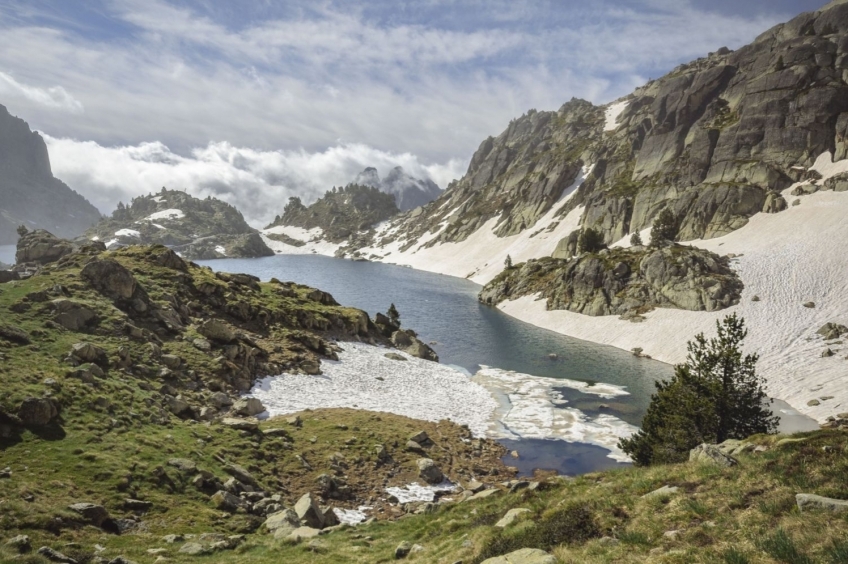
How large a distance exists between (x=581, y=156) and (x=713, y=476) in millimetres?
201596

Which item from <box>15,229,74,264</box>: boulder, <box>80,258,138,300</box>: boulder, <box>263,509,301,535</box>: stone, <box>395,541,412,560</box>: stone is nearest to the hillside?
<box>395,541,412,560</box>: stone

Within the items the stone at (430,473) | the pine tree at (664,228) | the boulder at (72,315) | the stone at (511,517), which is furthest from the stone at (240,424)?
the pine tree at (664,228)

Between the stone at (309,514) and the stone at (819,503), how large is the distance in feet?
60.3

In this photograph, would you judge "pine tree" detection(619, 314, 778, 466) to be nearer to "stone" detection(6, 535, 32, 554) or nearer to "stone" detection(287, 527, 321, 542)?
"stone" detection(287, 527, 321, 542)

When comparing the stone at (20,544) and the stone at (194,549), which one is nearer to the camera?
the stone at (20,544)

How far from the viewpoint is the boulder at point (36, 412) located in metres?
21.3

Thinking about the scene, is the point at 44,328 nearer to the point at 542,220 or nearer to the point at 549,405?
the point at 549,405

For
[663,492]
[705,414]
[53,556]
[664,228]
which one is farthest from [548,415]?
[664,228]

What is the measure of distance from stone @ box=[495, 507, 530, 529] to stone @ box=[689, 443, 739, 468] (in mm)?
6503

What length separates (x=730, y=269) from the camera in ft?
269

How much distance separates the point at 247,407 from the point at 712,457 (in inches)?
1188

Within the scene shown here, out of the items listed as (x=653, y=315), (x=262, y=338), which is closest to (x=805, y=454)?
(x=262, y=338)

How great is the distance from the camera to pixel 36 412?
71.0ft

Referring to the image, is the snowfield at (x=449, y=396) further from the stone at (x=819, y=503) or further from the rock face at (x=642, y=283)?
the rock face at (x=642, y=283)
